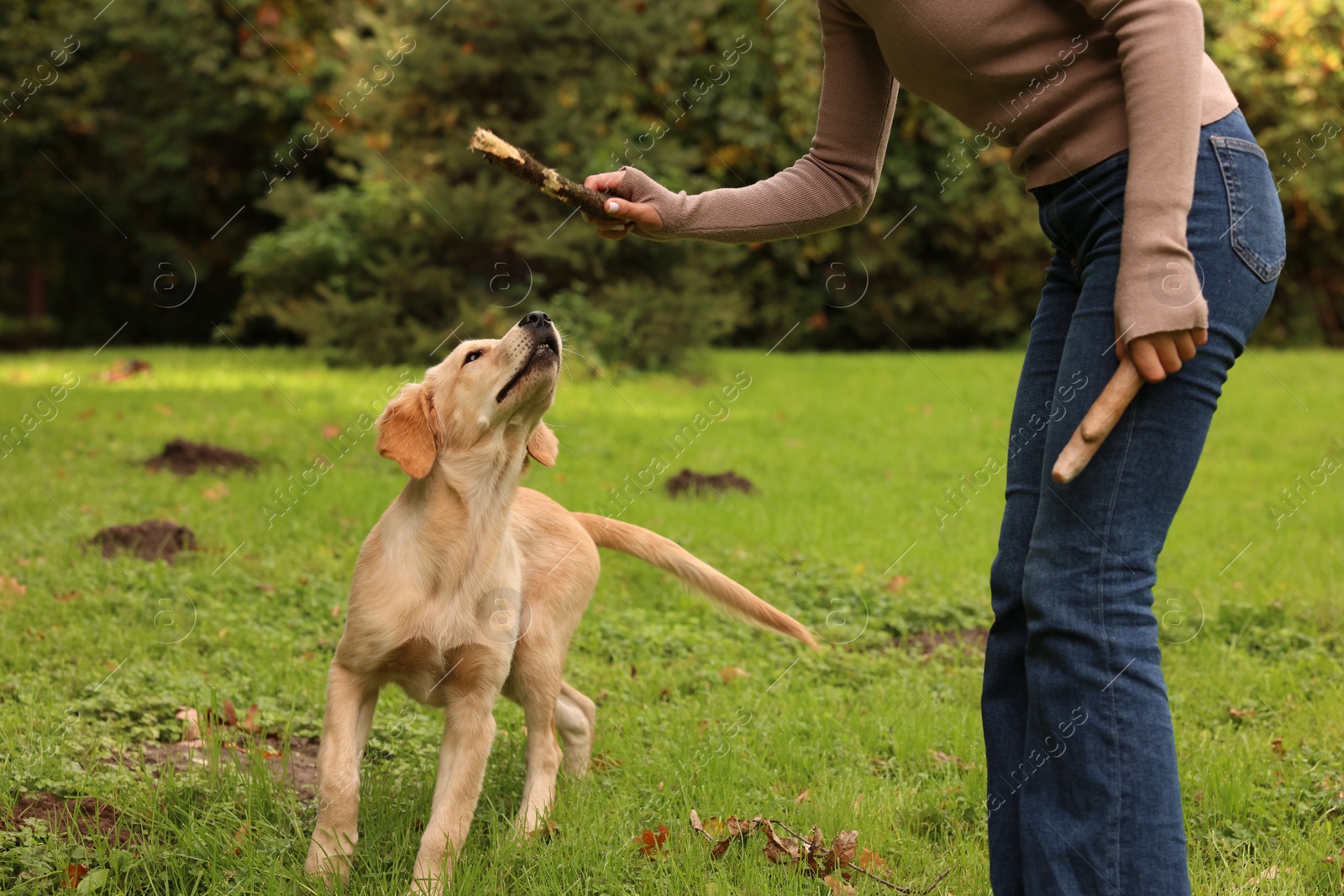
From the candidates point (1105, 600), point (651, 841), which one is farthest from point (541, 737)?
point (1105, 600)

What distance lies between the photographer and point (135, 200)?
17.8 meters

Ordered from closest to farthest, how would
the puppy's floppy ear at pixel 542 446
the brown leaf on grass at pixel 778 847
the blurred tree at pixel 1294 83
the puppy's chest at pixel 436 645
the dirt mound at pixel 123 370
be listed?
1. the brown leaf on grass at pixel 778 847
2. the puppy's chest at pixel 436 645
3. the puppy's floppy ear at pixel 542 446
4. the dirt mound at pixel 123 370
5. the blurred tree at pixel 1294 83

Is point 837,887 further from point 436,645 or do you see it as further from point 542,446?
point 542,446

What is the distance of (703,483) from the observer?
7270mm

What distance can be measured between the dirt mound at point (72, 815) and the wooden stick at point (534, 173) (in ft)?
6.06

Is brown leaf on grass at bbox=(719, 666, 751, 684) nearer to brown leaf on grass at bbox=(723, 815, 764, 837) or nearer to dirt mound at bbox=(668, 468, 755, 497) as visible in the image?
brown leaf on grass at bbox=(723, 815, 764, 837)

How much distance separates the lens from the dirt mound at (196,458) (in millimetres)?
7281

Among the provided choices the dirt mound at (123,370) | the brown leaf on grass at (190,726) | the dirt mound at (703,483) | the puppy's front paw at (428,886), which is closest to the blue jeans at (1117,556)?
the puppy's front paw at (428,886)

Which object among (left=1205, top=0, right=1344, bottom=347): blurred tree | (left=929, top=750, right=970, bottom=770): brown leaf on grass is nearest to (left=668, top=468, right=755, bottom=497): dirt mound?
(left=929, top=750, right=970, bottom=770): brown leaf on grass

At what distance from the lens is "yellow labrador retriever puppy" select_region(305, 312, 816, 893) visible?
9.47ft

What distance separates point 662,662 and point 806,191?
2470mm

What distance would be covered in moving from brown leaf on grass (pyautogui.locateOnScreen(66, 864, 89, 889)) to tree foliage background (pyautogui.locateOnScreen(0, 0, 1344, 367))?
794 centimetres

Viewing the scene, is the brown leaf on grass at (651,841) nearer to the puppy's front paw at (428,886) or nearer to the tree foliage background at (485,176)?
the puppy's front paw at (428,886)

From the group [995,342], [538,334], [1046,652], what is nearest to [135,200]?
[995,342]
